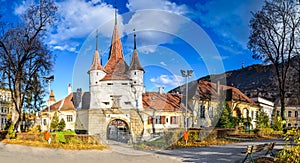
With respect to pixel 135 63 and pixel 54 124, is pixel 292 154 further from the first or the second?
pixel 54 124

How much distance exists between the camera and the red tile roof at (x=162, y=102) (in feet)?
87.0

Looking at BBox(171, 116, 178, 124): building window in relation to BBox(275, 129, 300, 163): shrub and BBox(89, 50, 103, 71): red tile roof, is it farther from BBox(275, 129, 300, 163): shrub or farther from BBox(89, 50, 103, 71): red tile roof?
BBox(275, 129, 300, 163): shrub

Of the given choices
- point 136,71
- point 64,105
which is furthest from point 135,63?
point 64,105

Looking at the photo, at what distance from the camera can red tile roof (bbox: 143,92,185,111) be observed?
26513 mm

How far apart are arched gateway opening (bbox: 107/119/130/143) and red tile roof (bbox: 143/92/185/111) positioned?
3.03 metres

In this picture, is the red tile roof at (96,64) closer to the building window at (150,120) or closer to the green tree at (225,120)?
the building window at (150,120)

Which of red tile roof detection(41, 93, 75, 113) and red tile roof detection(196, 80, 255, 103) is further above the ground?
red tile roof detection(196, 80, 255, 103)

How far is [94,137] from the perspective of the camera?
19344 mm

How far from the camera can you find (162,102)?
1137 inches

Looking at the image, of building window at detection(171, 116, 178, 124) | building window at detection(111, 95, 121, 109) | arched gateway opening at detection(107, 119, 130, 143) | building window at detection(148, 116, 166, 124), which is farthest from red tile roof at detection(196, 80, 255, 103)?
building window at detection(111, 95, 121, 109)

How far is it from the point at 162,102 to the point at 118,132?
212 inches

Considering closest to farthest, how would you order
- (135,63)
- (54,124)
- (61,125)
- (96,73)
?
1. (135,63)
2. (96,73)
3. (54,124)
4. (61,125)

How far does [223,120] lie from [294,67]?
8056 mm

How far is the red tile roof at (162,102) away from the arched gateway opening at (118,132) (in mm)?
3028
